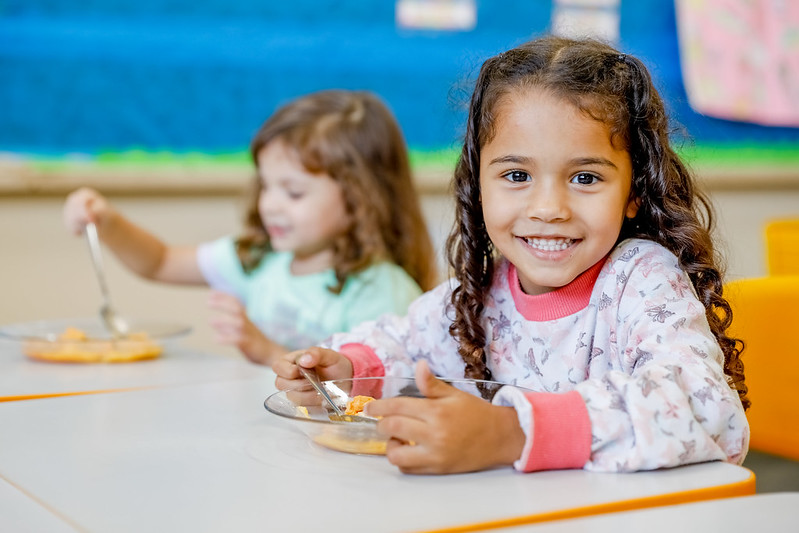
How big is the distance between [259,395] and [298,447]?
24 centimetres

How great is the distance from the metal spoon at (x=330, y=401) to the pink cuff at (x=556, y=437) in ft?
0.41

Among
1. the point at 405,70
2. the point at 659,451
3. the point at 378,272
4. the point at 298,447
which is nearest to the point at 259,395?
the point at 298,447

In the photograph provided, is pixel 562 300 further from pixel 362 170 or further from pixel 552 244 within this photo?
pixel 362 170

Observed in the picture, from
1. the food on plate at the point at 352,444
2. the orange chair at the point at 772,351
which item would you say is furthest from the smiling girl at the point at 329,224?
the food on plate at the point at 352,444

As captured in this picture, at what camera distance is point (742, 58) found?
3047mm

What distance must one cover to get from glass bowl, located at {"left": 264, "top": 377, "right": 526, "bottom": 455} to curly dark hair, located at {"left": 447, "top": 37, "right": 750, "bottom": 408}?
0.24 meters

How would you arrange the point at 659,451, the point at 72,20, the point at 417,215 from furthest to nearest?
the point at 72,20 < the point at 417,215 < the point at 659,451

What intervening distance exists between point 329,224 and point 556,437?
1148mm

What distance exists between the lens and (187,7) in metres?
2.32

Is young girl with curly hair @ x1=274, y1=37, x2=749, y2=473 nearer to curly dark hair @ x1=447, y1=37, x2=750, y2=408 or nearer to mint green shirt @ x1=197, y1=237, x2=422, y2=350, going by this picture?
curly dark hair @ x1=447, y1=37, x2=750, y2=408

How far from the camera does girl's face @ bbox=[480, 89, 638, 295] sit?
3.11 ft

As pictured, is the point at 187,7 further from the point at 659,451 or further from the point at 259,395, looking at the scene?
the point at 659,451

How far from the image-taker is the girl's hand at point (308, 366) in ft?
3.14

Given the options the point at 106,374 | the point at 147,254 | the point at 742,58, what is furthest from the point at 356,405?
the point at 742,58
